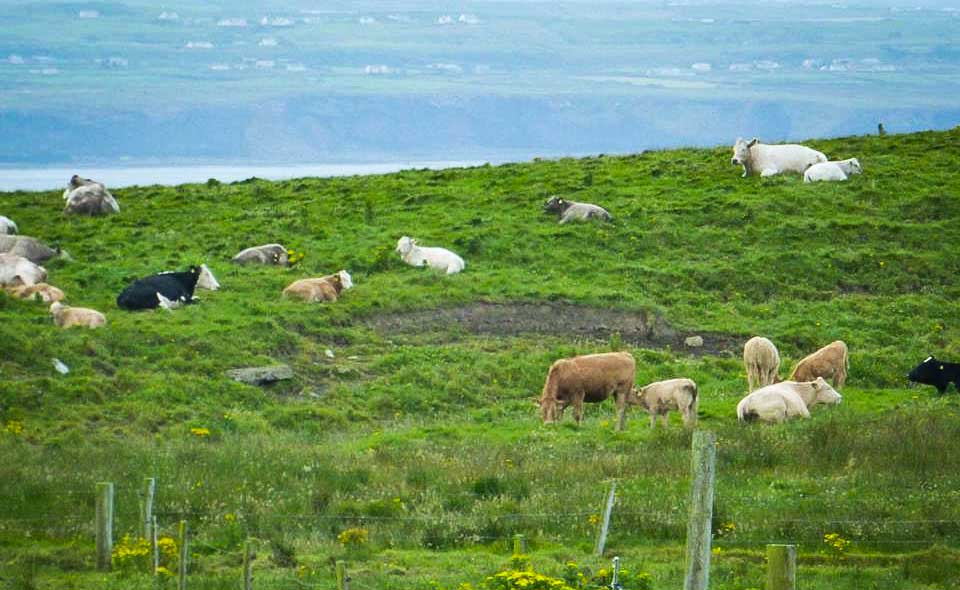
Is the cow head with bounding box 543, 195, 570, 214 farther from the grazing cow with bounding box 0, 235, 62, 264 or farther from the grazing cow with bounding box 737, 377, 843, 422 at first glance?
the grazing cow with bounding box 737, 377, 843, 422

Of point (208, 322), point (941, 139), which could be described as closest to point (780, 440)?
point (208, 322)

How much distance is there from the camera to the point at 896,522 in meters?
19.3

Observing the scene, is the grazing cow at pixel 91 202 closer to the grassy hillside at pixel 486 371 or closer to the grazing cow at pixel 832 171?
the grassy hillside at pixel 486 371

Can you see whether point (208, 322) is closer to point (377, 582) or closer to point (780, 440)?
point (780, 440)

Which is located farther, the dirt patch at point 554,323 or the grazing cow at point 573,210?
the grazing cow at point 573,210

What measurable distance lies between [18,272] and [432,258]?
32.9 feet

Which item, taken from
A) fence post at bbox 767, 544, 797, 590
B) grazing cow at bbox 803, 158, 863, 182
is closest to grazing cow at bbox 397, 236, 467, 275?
grazing cow at bbox 803, 158, 863, 182

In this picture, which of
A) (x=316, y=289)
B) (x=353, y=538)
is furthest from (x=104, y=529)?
(x=316, y=289)

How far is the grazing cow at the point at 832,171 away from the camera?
4591cm

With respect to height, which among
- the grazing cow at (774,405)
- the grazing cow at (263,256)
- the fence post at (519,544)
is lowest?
the fence post at (519,544)

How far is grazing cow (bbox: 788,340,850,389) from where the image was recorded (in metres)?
29.6

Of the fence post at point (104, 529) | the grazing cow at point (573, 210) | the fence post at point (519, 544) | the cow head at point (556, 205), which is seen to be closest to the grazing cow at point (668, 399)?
the fence post at point (519, 544)

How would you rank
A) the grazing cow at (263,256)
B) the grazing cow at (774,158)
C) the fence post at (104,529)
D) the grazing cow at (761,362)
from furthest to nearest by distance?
the grazing cow at (774,158) < the grazing cow at (263,256) < the grazing cow at (761,362) < the fence post at (104,529)

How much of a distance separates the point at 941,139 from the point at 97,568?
1639 inches
